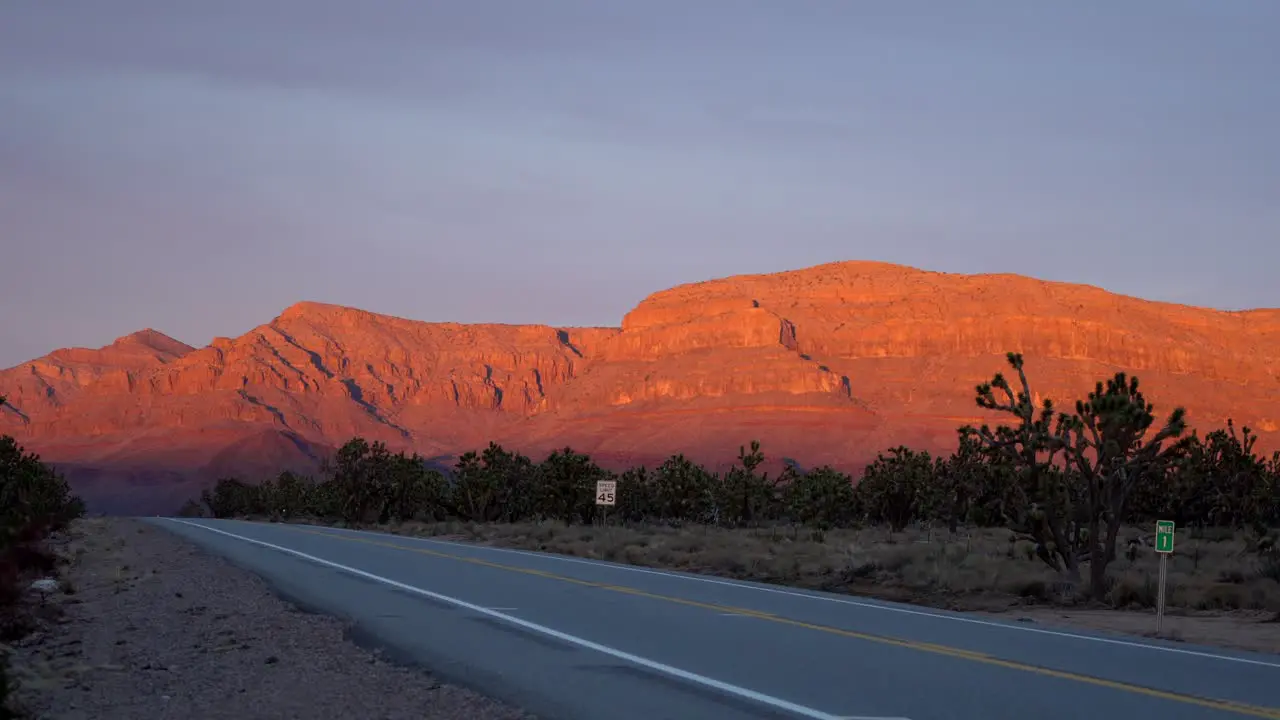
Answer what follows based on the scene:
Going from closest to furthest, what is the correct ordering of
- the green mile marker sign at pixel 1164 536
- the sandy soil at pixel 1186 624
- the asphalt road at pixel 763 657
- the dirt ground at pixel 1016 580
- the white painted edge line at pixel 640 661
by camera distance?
the white painted edge line at pixel 640 661 → the asphalt road at pixel 763 657 → the sandy soil at pixel 1186 624 → the green mile marker sign at pixel 1164 536 → the dirt ground at pixel 1016 580

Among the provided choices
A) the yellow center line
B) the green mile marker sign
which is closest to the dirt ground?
the green mile marker sign

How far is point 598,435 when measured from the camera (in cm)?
18700

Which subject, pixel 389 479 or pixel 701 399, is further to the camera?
pixel 701 399

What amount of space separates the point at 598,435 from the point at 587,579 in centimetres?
16379

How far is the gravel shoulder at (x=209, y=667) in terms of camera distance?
389 inches

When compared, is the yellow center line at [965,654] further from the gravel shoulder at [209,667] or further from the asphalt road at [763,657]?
the gravel shoulder at [209,667]

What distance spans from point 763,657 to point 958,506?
2227 inches

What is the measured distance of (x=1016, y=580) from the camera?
2347cm

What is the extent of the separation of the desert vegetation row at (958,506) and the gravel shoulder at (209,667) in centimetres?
1229

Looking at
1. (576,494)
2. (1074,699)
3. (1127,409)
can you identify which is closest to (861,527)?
(576,494)

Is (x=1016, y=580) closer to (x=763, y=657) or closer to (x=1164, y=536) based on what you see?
(x=1164, y=536)

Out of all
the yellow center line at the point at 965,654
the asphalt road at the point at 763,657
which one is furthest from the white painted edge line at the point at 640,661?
the yellow center line at the point at 965,654

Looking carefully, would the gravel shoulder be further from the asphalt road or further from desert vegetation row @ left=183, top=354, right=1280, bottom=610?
desert vegetation row @ left=183, top=354, right=1280, bottom=610

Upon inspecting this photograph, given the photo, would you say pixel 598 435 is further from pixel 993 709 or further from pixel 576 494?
pixel 993 709
